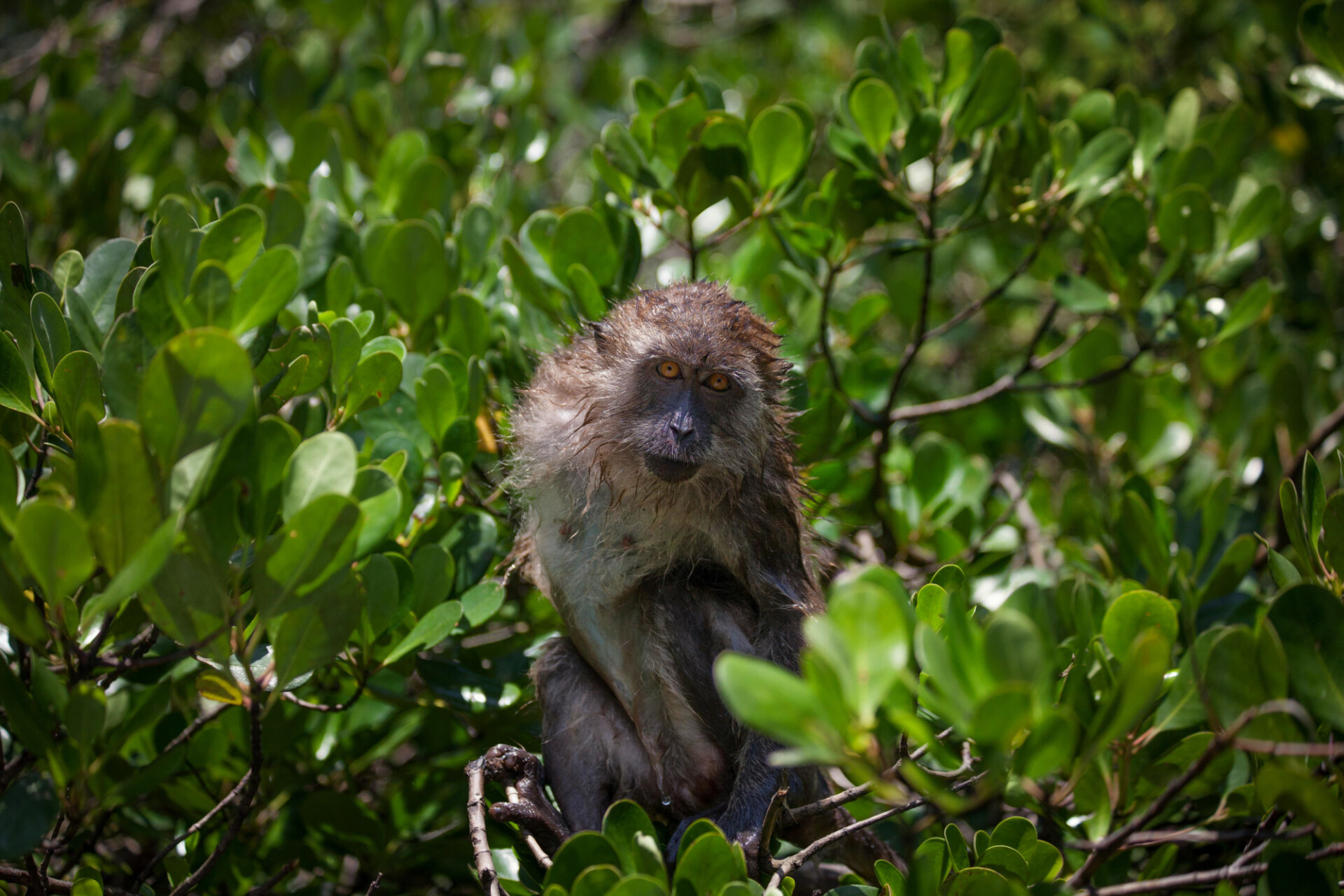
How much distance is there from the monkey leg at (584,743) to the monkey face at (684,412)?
737 mm

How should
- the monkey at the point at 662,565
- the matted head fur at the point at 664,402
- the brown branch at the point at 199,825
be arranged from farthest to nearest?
the matted head fur at the point at 664,402, the monkey at the point at 662,565, the brown branch at the point at 199,825

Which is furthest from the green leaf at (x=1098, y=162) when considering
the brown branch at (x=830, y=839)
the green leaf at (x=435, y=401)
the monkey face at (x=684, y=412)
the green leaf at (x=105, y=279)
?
the green leaf at (x=105, y=279)

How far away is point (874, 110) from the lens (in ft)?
10.4

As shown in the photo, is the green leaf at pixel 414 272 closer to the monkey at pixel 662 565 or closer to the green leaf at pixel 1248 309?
the monkey at pixel 662 565

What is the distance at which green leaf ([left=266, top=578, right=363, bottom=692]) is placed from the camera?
1940mm

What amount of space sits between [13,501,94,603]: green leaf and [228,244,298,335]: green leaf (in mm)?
614

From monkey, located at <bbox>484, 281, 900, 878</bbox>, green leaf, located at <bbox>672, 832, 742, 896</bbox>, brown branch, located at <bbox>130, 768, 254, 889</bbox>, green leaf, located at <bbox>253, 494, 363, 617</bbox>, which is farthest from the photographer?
monkey, located at <bbox>484, 281, 900, 878</bbox>

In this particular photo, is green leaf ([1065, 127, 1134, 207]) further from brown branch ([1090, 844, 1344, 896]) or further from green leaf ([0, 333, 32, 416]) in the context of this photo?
green leaf ([0, 333, 32, 416])

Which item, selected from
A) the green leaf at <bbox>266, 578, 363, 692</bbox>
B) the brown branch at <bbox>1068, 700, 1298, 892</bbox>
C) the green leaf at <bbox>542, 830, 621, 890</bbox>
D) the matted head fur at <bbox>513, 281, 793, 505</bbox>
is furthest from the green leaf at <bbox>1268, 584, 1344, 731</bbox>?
the green leaf at <bbox>266, 578, 363, 692</bbox>

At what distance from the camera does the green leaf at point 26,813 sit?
185 centimetres

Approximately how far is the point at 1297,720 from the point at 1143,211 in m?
2.19

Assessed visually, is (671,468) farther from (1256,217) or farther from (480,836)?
(1256,217)

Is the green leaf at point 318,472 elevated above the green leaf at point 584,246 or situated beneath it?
elevated above

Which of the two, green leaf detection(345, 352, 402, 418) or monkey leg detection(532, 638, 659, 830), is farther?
monkey leg detection(532, 638, 659, 830)
